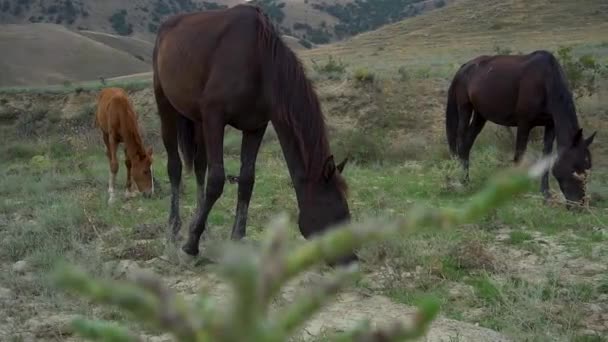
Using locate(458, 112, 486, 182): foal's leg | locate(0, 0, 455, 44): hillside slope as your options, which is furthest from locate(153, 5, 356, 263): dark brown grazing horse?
locate(0, 0, 455, 44): hillside slope

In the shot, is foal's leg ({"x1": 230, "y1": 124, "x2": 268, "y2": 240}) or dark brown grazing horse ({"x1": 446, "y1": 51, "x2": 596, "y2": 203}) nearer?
foal's leg ({"x1": 230, "y1": 124, "x2": 268, "y2": 240})

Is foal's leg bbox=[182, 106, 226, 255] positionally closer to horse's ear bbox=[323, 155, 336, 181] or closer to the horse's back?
the horse's back

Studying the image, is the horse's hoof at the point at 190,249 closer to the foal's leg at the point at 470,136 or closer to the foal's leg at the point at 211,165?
the foal's leg at the point at 211,165

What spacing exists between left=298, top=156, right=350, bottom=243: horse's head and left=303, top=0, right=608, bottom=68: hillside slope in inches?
995

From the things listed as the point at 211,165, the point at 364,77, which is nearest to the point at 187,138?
the point at 211,165

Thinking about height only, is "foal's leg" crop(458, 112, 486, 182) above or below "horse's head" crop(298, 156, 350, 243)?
below

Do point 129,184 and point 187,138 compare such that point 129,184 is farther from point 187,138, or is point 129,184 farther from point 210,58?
point 210,58

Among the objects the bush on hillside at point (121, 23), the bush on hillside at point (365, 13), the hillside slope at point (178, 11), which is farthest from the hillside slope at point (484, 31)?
the bush on hillside at point (121, 23)

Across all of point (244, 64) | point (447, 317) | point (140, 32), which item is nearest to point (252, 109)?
point (244, 64)

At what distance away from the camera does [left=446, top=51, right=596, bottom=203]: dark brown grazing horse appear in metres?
7.20

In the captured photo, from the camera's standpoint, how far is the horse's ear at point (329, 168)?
4.60 m

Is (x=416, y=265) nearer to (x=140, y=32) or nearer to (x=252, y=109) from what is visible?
(x=252, y=109)

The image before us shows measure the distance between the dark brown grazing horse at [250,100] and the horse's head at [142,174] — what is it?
3035 millimetres

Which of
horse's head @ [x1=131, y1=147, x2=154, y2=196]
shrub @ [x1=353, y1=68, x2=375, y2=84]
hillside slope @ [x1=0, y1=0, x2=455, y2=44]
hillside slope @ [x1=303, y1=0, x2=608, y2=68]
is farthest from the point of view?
hillside slope @ [x1=0, y1=0, x2=455, y2=44]
